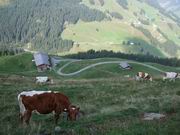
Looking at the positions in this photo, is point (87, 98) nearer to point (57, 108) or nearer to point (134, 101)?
point (134, 101)

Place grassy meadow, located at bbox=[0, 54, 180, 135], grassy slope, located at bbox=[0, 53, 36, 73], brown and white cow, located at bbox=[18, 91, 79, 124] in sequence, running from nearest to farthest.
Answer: grassy meadow, located at bbox=[0, 54, 180, 135]
brown and white cow, located at bbox=[18, 91, 79, 124]
grassy slope, located at bbox=[0, 53, 36, 73]

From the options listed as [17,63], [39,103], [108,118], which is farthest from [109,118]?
[17,63]

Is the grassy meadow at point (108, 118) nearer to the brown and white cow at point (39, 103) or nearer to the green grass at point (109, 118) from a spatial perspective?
the green grass at point (109, 118)

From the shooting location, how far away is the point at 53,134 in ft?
54.3

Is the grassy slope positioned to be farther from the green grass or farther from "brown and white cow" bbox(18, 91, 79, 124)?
"brown and white cow" bbox(18, 91, 79, 124)

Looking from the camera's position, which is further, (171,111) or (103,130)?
(171,111)

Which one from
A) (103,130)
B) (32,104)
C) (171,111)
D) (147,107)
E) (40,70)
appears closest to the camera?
(103,130)

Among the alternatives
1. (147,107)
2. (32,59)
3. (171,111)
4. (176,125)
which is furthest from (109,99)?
(32,59)

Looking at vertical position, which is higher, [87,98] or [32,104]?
[32,104]

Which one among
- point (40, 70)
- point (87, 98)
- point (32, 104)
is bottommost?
point (40, 70)

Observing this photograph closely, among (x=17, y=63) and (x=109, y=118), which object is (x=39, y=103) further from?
(x=17, y=63)

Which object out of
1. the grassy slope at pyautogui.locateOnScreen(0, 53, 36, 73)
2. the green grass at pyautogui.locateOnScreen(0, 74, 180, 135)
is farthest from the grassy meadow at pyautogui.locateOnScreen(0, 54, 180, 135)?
the grassy slope at pyautogui.locateOnScreen(0, 53, 36, 73)

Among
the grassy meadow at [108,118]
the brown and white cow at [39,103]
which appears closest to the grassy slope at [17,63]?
the grassy meadow at [108,118]

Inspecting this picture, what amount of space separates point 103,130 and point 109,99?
61.2 feet
